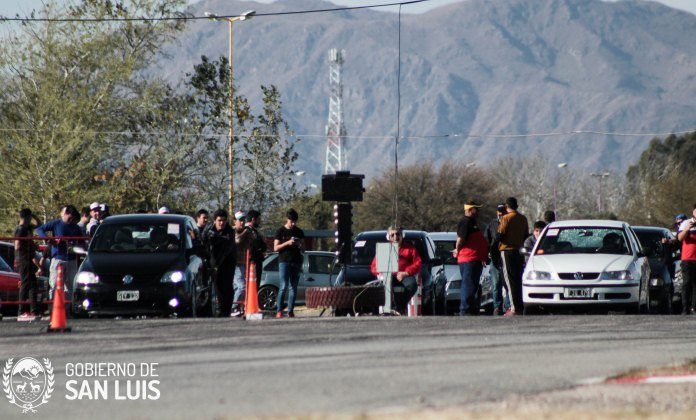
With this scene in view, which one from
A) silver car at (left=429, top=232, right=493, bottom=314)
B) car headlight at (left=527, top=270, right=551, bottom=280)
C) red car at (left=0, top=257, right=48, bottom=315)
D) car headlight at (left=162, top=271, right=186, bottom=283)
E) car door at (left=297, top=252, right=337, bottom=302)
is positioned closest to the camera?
car headlight at (left=162, top=271, right=186, bottom=283)

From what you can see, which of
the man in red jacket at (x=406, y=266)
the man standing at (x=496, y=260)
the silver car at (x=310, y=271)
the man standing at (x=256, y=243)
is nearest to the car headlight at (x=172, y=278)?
the man standing at (x=256, y=243)

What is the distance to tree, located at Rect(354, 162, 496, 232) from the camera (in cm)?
9012

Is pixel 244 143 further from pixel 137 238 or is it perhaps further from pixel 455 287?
pixel 137 238

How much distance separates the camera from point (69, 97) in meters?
42.2

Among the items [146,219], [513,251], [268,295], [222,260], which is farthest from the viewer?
[268,295]

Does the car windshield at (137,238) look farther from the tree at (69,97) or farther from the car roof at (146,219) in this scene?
the tree at (69,97)

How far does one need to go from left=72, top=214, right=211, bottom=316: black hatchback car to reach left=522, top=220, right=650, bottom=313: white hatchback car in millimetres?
5072

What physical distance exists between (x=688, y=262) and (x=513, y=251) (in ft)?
10.4

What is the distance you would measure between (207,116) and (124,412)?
3731 cm

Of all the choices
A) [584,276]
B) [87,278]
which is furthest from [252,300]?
[584,276]

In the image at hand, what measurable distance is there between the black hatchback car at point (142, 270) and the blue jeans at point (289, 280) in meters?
1.22

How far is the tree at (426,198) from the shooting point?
9012cm

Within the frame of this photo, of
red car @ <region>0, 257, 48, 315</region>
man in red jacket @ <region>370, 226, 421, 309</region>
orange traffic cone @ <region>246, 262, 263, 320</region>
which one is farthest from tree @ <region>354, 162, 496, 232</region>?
orange traffic cone @ <region>246, 262, 263, 320</region>

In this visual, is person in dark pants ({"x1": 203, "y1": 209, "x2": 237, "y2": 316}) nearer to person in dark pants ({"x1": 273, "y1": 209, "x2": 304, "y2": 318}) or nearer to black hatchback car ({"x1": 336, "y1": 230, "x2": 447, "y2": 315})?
person in dark pants ({"x1": 273, "y1": 209, "x2": 304, "y2": 318})
